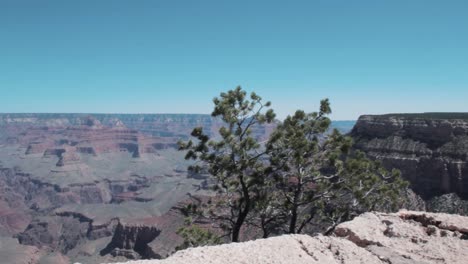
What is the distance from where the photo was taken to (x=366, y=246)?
1202 cm

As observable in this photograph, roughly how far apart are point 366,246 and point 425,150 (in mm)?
55350

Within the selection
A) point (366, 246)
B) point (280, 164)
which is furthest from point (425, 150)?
point (366, 246)

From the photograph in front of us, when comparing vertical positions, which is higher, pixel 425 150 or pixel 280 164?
pixel 280 164

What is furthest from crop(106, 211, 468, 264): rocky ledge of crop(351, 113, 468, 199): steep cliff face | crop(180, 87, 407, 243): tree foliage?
crop(351, 113, 468, 199): steep cliff face

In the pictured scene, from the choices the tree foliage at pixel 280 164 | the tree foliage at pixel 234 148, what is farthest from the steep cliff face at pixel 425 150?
the tree foliage at pixel 234 148

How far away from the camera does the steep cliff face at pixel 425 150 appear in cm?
5538

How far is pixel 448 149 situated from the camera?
5934 cm

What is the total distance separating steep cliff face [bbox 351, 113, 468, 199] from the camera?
5538 centimetres

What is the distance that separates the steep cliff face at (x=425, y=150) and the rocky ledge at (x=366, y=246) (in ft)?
146

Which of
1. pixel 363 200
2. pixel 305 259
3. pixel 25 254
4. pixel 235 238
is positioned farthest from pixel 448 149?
pixel 25 254

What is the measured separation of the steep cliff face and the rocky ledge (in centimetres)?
4449

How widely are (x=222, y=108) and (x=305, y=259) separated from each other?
8979 mm

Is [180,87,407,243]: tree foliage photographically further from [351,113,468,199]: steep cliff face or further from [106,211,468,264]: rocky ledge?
[351,113,468,199]: steep cliff face

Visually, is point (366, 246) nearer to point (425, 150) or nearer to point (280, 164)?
point (280, 164)
